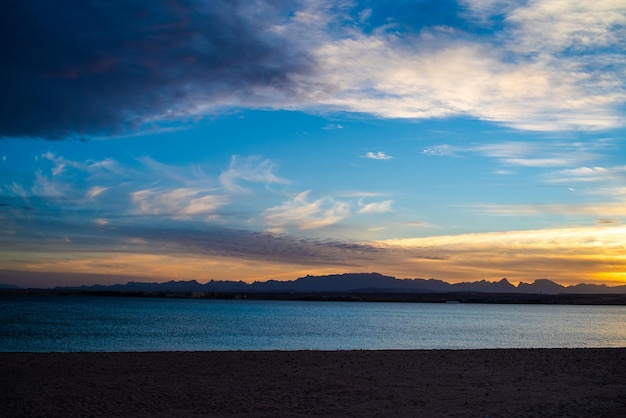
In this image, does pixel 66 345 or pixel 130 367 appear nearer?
pixel 130 367

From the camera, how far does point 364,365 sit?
18047mm

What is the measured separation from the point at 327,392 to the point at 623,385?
25.5 feet

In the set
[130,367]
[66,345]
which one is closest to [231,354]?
[130,367]

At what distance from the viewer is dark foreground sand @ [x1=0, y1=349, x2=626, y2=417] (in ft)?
37.3

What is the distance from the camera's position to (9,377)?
15.0 m

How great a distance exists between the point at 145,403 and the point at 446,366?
9832 millimetres

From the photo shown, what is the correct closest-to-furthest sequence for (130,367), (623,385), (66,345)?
(623,385) < (130,367) < (66,345)

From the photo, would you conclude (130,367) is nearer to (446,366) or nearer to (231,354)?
(231,354)

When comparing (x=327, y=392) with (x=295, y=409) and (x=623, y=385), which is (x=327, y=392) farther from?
(x=623, y=385)

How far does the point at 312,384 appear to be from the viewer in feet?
47.7

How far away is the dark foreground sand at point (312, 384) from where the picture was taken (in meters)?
11.4

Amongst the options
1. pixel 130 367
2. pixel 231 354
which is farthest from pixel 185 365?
pixel 231 354

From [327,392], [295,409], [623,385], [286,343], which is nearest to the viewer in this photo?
[295,409]

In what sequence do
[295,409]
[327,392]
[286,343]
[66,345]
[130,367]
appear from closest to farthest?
1. [295,409]
2. [327,392]
3. [130,367]
4. [66,345]
5. [286,343]
